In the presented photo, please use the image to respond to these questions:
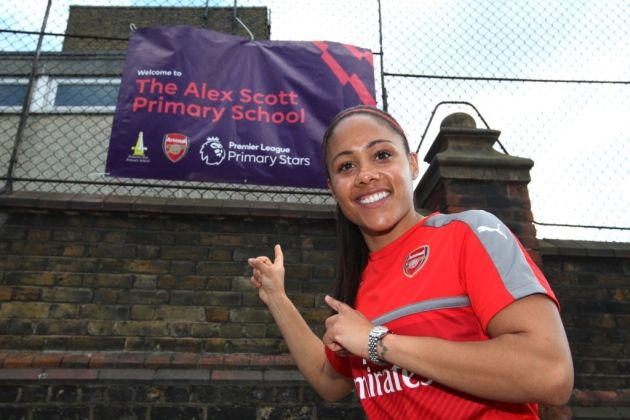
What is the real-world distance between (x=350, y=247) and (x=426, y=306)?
598 mm

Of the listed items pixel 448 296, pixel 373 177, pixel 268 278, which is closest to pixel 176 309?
pixel 268 278

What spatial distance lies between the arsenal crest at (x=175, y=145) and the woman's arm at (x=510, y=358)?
9.31 feet

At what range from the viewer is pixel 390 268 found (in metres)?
1.24

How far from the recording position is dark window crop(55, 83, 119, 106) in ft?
18.3

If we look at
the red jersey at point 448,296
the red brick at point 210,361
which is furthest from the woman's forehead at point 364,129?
the red brick at point 210,361

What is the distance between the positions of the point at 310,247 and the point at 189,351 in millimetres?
1146

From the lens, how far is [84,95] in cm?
582

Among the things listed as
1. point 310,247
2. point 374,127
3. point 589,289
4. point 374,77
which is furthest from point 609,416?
point 374,77

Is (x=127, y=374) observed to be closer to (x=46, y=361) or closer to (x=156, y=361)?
(x=156, y=361)

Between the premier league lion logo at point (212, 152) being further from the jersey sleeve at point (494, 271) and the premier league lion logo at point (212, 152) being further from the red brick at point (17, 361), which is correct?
the jersey sleeve at point (494, 271)

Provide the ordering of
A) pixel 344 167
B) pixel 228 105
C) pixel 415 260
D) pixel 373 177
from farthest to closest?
pixel 228 105, pixel 344 167, pixel 373 177, pixel 415 260

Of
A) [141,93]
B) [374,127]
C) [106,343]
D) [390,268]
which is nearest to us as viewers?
[390,268]

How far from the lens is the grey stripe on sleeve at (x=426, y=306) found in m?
0.97

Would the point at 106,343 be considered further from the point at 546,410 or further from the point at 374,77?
the point at 374,77
